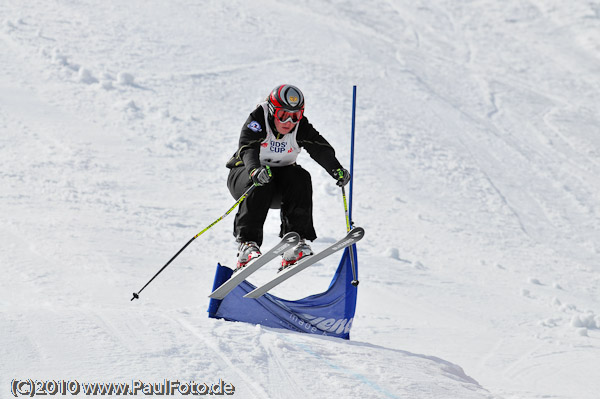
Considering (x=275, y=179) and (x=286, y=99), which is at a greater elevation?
(x=286, y=99)

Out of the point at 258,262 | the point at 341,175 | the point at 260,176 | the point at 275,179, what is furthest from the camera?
the point at 341,175

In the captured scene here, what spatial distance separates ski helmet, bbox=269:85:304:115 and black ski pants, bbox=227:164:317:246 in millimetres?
475

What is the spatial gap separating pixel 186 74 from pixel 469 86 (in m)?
6.66

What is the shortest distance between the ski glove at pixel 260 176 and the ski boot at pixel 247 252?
0.58 m

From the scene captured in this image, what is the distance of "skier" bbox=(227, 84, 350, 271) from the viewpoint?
575 cm

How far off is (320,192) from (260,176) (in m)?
6.82

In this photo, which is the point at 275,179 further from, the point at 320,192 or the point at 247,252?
the point at 320,192

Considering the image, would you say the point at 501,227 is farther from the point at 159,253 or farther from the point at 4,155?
the point at 4,155

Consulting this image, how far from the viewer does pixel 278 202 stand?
591 centimetres

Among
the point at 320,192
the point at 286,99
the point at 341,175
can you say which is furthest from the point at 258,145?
the point at 320,192

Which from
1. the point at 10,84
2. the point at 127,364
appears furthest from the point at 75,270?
the point at 10,84

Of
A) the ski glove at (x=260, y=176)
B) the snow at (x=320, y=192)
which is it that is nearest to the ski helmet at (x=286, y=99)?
the ski glove at (x=260, y=176)

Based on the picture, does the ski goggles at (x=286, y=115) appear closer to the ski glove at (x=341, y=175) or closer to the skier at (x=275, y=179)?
the skier at (x=275, y=179)

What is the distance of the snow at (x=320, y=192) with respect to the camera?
523cm
